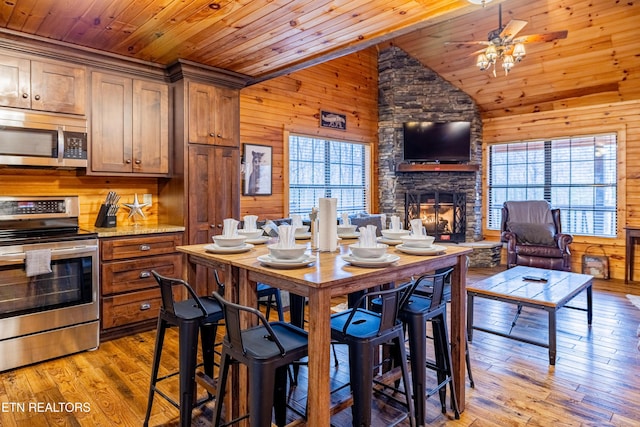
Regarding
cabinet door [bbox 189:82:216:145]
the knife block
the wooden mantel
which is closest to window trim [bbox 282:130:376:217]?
the wooden mantel

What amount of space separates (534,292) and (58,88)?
4296 mm

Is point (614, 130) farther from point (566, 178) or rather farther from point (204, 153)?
point (204, 153)

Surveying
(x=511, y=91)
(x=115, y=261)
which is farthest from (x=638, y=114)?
(x=115, y=261)

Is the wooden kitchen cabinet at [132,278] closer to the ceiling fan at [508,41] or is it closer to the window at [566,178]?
the ceiling fan at [508,41]

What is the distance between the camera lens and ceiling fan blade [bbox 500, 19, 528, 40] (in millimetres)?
3818

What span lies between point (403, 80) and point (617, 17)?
2923mm

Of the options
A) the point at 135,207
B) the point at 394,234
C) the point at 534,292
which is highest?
the point at 135,207

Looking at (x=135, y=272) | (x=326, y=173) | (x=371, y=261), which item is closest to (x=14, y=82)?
(x=135, y=272)

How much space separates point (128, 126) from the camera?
12.2 feet

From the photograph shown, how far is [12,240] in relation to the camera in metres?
2.83

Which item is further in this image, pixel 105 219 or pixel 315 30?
pixel 105 219

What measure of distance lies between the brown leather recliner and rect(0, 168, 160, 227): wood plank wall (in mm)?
4811

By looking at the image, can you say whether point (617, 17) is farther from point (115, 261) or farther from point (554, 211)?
point (115, 261)

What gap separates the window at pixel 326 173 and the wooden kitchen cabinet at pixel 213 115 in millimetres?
1477
